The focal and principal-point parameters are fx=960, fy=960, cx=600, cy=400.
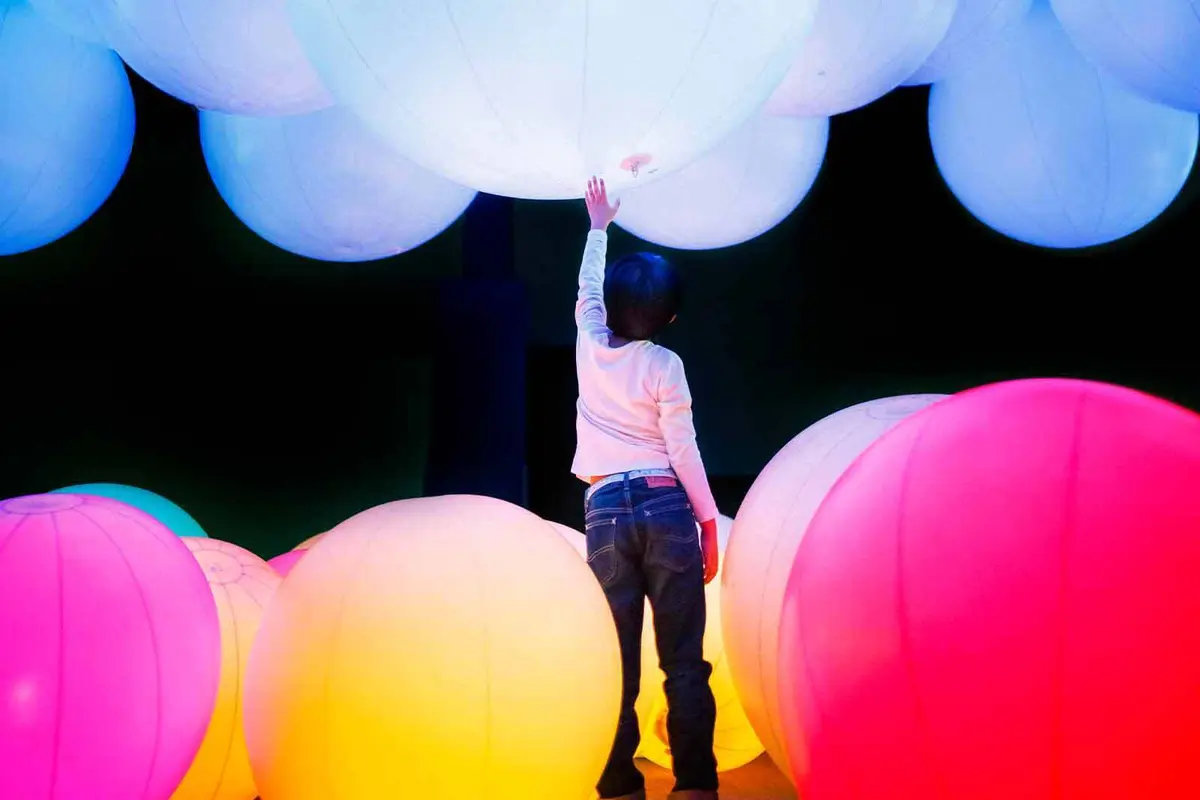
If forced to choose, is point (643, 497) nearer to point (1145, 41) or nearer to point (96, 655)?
point (96, 655)

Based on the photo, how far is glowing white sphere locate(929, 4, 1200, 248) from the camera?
2307 mm

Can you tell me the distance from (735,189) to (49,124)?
1622 millimetres

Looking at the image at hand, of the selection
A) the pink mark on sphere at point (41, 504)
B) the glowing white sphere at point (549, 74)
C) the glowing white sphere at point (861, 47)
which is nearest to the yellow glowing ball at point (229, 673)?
the pink mark on sphere at point (41, 504)

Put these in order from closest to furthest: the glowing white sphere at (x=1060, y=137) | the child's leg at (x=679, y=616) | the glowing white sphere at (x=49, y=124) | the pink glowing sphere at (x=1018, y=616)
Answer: the pink glowing sphere at (x=1018, y=616) < the child's leg at (x=679, y=616) < the glowing white sphere at (x=49, y=124) < the glowing white sphere at (x=1060, y=137)

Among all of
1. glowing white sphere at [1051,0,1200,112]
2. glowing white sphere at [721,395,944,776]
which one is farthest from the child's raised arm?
Answer: glowing white sphere at [1051,0,1200,112]

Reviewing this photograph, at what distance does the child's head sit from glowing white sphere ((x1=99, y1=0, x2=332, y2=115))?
0.81 meters

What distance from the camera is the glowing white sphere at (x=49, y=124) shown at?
7.22 ft

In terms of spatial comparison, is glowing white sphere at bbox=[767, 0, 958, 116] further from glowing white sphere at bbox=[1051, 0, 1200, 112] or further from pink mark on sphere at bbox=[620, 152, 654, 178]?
pink mark on sphere at bbox=[620, 152, 654, 178]

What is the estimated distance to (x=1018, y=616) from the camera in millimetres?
889

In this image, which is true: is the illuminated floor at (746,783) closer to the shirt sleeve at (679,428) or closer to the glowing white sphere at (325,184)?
the shirt sleeve at (679,428)

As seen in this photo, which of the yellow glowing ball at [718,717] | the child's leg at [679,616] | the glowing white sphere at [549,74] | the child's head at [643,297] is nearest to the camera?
the glowing white sphere at [549,74]

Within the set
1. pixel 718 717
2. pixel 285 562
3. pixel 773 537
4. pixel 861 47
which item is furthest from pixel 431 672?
pixel 861 47

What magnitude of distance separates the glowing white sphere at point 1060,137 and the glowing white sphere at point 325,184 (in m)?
1.33

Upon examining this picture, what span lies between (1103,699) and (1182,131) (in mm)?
2049
